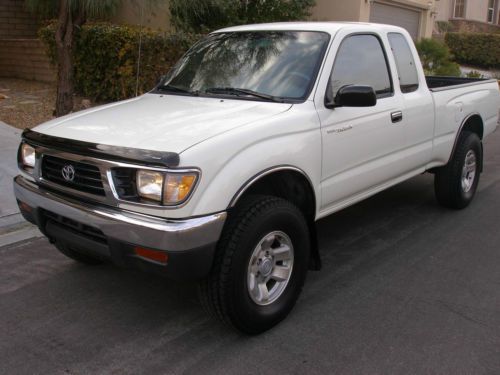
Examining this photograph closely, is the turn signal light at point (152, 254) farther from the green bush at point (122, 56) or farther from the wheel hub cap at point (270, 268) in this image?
the green bush at point (122, 56)

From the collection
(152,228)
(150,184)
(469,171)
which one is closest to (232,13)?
(469,171)

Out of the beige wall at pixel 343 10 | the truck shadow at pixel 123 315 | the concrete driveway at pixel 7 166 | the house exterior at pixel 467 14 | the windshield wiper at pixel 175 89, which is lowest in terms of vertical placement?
the truck shadow at pixel 123 315

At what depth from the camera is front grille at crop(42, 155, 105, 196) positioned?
3.19 metres

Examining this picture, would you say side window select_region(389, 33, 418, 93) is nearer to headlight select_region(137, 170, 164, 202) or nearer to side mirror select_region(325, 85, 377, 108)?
side mirror select_region(325, 85, 377, 108)

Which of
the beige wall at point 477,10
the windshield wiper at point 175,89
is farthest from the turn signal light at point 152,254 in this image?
the beige wall at point 477,10

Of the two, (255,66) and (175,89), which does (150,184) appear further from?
(175,89)

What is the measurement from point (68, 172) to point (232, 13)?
29.9ft

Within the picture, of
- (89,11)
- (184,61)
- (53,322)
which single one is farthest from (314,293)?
(89,11)

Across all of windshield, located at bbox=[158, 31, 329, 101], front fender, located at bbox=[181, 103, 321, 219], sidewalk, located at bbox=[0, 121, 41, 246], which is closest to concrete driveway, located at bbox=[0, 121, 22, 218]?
sidewalk, located at bbox=[0, 121, 41, 246]

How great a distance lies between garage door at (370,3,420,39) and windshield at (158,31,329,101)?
1314 centimetres

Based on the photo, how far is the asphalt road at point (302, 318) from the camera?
125 inches

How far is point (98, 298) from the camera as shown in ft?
13.0

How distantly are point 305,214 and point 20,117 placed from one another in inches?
288

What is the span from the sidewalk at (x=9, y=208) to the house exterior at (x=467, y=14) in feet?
76.4
